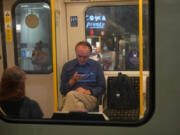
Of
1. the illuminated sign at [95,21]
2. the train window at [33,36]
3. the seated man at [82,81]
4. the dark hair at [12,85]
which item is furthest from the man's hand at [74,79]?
the dark hair at [12,85]

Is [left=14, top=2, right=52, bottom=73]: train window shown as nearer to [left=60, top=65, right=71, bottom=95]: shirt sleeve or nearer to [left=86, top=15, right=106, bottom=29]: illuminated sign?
[left=60, top=65, right=71, bottom=95]: shirt sleeve

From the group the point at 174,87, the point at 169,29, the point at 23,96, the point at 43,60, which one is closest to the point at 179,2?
Result: the point at 169,29

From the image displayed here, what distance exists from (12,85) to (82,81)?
3.78 feet

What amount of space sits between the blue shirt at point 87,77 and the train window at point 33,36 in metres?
0.31

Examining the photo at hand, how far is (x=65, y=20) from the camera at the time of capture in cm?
380

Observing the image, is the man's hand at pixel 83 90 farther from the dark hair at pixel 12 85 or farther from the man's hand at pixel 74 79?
the dark hair at pixel 12 85

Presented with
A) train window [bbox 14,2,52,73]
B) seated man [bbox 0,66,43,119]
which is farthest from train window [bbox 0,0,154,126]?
seated man [bbox 0,66,43,119]

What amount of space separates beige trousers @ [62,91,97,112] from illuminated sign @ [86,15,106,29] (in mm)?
1130

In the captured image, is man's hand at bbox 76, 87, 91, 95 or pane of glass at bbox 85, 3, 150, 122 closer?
man's hand at bbox 76, 87, 91, 95

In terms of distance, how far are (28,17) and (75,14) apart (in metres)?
A: 0.81

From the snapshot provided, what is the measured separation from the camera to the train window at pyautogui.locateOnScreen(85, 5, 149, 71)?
3604mm

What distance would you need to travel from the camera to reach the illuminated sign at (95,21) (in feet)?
12.0

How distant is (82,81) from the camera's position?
3.13 metres

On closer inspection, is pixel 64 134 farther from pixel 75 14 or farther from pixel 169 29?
pixel 75 14
